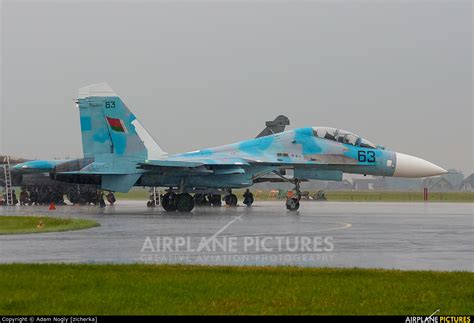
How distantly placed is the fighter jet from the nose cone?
0.18ft

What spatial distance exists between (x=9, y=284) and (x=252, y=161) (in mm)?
24147

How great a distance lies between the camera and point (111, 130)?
33.8m

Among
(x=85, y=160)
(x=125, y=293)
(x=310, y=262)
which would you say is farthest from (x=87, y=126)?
(x=125, y=293)

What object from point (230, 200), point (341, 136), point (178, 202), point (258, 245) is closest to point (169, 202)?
point (178, 202)

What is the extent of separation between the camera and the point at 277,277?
1075 centimetres

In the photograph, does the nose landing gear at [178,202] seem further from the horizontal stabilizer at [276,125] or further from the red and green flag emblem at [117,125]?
the horizontal stabilizer at [276,125]

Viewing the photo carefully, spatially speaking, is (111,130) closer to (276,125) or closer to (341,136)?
(341,136)

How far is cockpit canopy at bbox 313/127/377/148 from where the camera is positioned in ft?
112

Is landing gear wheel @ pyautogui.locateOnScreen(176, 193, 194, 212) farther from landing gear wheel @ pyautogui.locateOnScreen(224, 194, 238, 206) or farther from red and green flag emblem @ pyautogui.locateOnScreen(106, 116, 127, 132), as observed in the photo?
landing gear wheel @ pyautogui.locateOnScreen(224, 194, 238, 206)

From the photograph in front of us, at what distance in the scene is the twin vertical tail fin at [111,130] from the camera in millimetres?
33531

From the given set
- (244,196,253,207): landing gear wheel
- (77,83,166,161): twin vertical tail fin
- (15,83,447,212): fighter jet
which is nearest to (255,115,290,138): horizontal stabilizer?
(244,196,253,207): landing gear wheel

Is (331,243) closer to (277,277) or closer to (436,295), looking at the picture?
(277,277)

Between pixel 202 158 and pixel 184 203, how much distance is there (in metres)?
2.40

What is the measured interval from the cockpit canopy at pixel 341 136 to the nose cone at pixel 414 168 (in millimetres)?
1581
